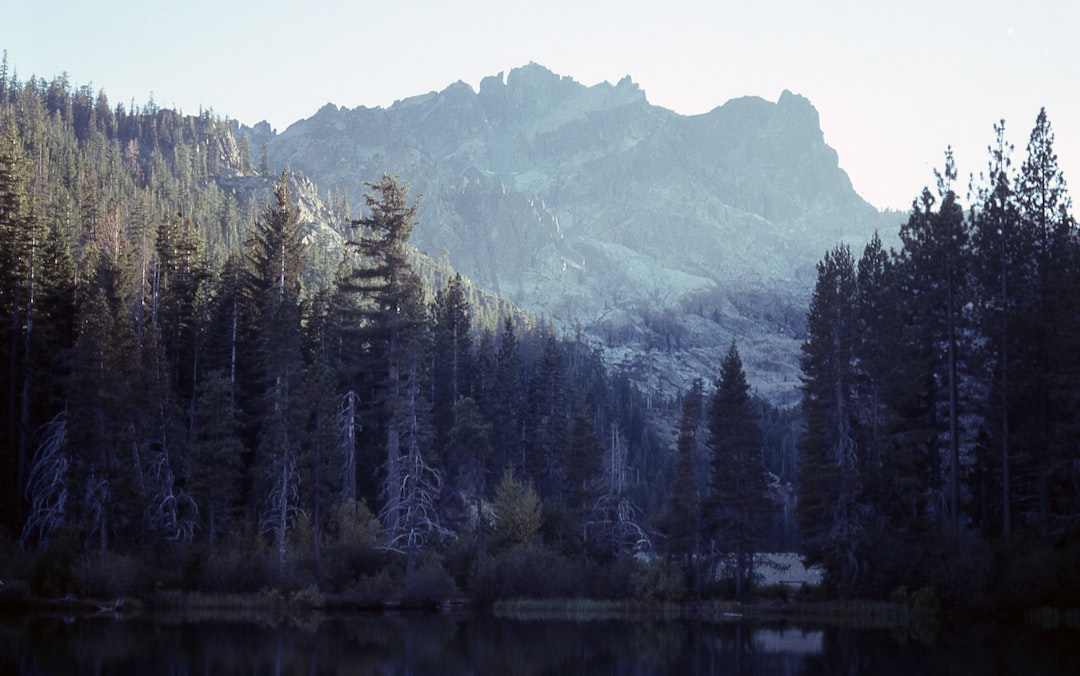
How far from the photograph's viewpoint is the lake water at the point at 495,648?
93.9 ft

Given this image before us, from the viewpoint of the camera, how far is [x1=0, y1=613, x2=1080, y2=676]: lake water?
93.9ft

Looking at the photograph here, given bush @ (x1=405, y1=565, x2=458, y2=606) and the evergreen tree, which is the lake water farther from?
the evergreen tree

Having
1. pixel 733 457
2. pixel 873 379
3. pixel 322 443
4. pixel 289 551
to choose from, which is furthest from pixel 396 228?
pixel 873 379

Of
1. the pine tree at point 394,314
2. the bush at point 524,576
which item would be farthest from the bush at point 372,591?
the pine tree at point 394,314

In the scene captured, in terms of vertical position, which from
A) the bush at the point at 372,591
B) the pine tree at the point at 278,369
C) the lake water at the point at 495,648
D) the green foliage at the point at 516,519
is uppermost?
the pine tree at the point at 278,369

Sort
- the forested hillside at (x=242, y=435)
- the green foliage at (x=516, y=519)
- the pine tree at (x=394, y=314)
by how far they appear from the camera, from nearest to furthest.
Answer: the forested hillside at (x=242, y=435), the green foliage at (x=516, y=519), the pine tree at (x=394, y=314)

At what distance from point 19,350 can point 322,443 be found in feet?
60.3

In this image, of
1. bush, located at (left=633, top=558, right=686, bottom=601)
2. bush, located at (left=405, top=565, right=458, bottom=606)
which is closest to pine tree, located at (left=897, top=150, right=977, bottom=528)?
bush, located at (left=633, top=558, right=686, bottom=601)

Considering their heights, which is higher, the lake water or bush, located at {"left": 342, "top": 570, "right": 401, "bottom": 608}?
the lake water

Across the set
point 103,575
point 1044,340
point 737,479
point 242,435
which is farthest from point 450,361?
point 1044,340

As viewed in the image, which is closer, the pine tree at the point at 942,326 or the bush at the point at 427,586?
the pine tree at the point at 942,326

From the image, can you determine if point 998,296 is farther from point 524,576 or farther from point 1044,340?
point 524,576

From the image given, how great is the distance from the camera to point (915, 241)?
55406 millimetres

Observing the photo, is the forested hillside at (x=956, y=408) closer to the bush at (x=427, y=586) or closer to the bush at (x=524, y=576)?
the bush at (x=524, y=576)
